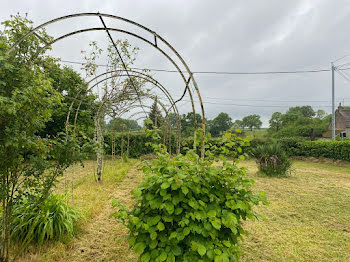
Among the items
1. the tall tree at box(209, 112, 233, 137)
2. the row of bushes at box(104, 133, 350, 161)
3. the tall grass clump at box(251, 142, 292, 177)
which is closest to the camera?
the tall grass clump at box(251, 142, 292, 177)

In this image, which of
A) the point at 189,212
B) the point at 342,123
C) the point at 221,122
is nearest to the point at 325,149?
the point at 189,212

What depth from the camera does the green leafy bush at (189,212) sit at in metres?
1.62

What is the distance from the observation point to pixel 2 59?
1.52 metres

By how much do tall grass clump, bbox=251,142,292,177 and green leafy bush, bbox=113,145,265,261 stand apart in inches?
254

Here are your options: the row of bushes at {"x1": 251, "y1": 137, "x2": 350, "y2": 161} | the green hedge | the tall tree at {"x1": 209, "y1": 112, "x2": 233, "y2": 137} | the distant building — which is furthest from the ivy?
the distant building

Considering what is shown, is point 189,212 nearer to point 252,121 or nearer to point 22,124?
point 22,124

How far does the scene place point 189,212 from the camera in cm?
173

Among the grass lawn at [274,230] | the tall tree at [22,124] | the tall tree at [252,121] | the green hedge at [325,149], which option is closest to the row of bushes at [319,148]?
the green hedge at [325,149]

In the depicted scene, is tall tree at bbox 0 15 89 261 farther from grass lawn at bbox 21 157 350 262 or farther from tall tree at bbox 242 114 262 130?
tall tree at bbox 242 114 262 130

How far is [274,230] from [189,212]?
2.42 meters

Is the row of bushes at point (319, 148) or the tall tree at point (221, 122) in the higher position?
the tall tree at point (221, 122)

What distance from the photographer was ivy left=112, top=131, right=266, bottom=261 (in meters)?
1.62

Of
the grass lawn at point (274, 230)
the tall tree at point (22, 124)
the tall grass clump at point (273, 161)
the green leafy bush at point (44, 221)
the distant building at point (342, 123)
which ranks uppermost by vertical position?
the distant building at point (342, 123)

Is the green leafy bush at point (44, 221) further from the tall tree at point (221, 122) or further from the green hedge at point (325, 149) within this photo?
the tall tree at point (221, 122)
